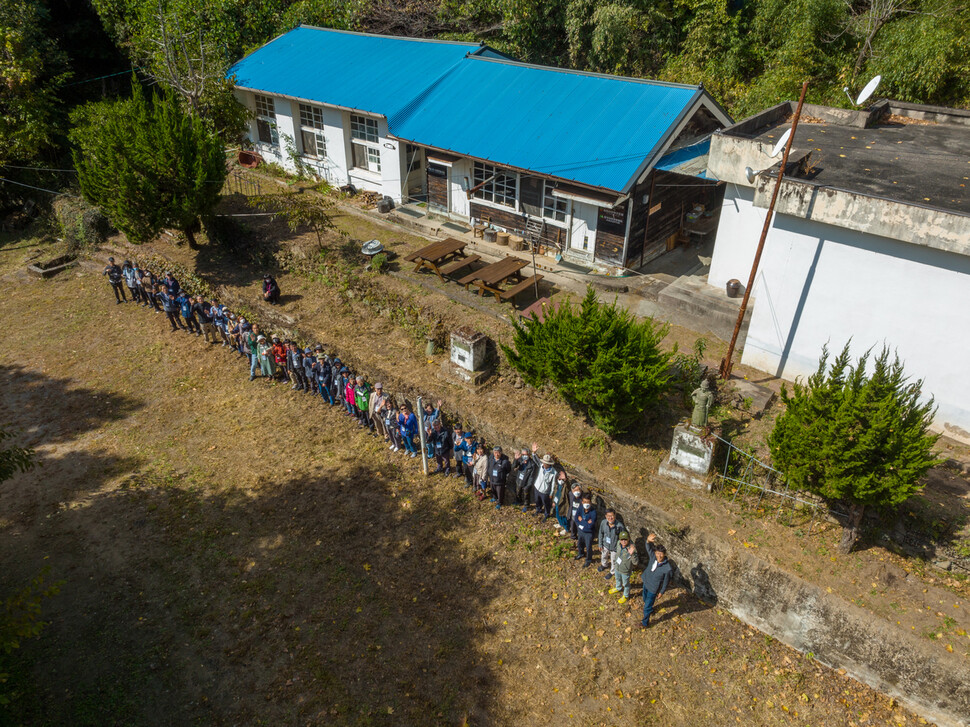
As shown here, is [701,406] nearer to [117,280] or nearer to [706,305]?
[706,305]

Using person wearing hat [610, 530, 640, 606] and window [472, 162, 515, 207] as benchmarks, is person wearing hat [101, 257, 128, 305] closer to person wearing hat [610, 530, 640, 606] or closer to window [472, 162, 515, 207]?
window [472, 162, 515, 207]

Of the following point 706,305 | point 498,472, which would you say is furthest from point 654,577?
point 706,305

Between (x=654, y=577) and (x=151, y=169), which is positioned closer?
(x=654, y=577)

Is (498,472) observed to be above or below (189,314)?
above

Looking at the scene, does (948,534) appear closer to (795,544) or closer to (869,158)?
(795,544)

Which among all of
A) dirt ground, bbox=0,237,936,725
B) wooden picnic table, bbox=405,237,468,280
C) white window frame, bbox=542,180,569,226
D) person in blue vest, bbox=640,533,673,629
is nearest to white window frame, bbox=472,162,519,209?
white window frame, bbox=542,180,569,226

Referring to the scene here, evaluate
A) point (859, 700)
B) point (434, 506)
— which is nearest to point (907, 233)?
point (859, 700)
